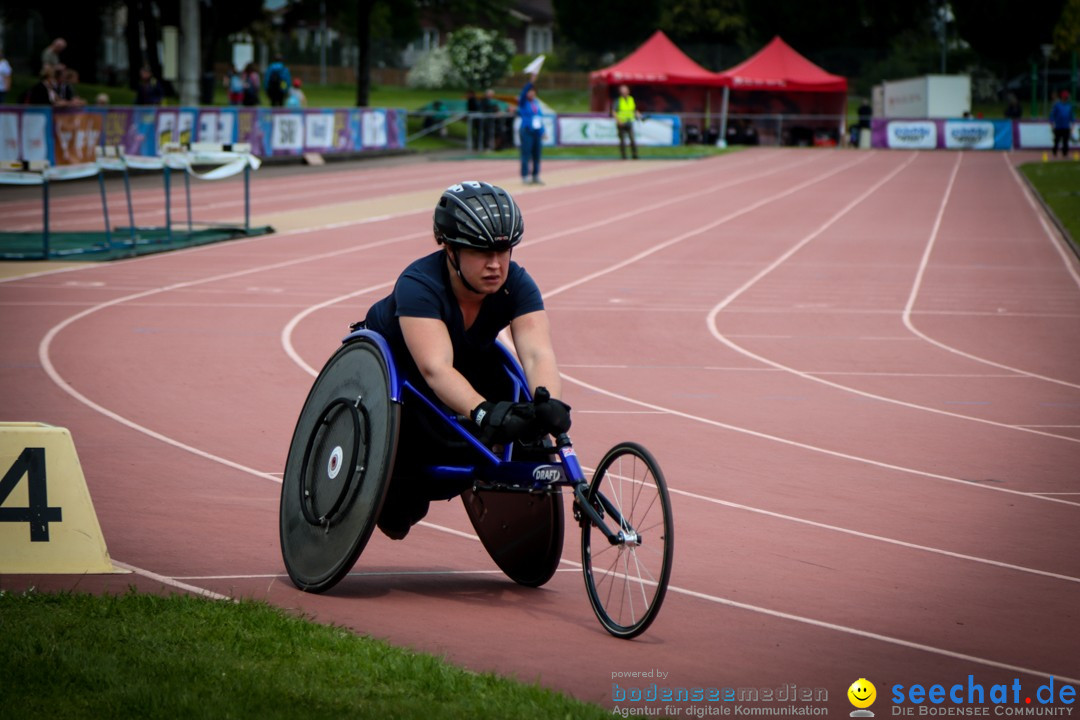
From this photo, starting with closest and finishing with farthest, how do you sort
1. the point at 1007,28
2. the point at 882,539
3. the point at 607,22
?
1. the point at 882,539
2. the point at 1007,28
3. the point at 607,22

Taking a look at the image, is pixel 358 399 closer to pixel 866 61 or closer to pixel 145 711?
pixel 145 711

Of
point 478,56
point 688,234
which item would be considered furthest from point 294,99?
point 478,56

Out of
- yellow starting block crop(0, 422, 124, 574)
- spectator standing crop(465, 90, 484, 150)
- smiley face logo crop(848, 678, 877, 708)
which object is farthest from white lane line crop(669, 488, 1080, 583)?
spectator standing crop(465, 90, 484, 150)

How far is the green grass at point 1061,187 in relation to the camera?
84.7ft

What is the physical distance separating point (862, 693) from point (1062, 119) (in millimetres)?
44757

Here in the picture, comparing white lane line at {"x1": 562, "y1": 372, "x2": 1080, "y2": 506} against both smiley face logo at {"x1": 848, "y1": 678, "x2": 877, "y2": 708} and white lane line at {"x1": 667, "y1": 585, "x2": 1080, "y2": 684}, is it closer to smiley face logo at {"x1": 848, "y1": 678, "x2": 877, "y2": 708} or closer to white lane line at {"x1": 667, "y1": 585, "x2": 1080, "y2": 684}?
white lane line at {"x1": 667, "y1": 585, "x2": 1080, "y2": 684}

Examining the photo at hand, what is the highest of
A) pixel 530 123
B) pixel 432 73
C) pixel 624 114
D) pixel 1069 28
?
pixel 1069 28

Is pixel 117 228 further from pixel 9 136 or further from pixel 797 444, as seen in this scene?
pixel 797 444

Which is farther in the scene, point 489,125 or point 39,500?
point 489,125

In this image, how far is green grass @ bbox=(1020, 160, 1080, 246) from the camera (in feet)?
84.7

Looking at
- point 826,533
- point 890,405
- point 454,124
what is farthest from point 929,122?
point 826,533

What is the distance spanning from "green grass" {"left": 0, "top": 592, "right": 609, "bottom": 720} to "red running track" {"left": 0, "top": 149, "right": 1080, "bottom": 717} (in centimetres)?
32

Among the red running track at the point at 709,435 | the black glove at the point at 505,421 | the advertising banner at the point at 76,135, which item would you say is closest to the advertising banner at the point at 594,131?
the advertising banner at the point at 76,135

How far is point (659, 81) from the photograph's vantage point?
58.0 metres
